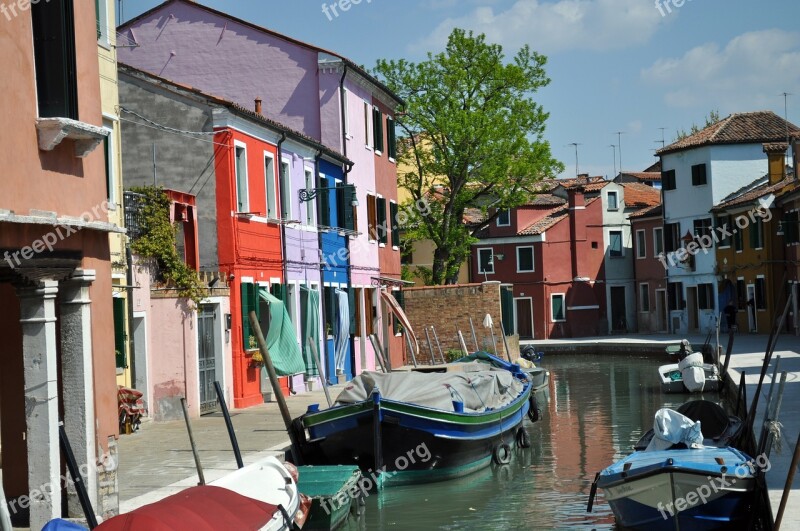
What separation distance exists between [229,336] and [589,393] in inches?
504

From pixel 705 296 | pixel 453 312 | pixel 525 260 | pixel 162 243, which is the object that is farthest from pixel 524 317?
pixel 162 243

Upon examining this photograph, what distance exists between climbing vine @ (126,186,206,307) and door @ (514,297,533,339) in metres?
38.3

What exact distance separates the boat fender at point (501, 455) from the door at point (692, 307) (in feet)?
117

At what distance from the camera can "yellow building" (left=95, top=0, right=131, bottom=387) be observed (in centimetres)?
1964

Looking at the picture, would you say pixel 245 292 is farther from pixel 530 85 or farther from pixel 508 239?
pixel 508 239

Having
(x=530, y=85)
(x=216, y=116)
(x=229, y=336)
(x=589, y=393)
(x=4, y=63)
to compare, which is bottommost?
(x=589, y=393)

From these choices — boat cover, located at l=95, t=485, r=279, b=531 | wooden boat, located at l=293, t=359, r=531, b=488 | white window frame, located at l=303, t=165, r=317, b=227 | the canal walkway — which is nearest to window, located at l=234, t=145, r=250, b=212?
white window frame, located at l=303, t=165, r=317, b=227

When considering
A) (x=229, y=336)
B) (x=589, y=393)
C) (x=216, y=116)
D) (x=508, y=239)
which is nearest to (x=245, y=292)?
(x=229, y=336)

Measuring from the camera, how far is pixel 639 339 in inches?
2007

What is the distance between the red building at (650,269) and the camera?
189ft

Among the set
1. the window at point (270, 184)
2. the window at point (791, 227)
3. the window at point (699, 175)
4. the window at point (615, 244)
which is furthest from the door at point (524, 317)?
the window at point (270, 184)

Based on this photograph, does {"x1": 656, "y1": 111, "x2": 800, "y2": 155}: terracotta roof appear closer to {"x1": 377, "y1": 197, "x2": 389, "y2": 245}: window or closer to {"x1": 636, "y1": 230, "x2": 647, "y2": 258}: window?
{"x1": 636, "y1": 230, "x2": 647, "y2": 258}: window

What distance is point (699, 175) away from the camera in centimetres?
5316

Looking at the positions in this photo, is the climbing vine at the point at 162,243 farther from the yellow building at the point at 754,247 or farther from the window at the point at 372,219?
the yellow building at the point at 754,247
